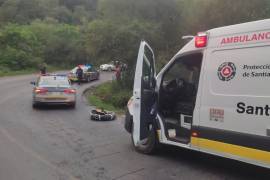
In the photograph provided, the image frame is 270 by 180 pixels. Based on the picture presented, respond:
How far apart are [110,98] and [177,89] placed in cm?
1672

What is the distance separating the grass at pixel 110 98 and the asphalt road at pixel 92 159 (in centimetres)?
769

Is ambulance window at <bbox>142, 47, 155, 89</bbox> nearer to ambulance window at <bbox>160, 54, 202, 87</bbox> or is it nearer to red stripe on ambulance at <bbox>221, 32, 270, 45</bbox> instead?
ambulance window at <bbox>160, 54, 202, 87</bbox>

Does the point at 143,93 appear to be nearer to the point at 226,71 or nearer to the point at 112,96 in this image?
the point at 226,71

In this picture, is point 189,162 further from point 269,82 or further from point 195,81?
point 269,82

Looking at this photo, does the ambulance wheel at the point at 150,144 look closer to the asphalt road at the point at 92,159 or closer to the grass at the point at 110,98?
the asphalt road at the point at 92,159

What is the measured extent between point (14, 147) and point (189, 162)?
157 inches

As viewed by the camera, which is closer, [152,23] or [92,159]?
[92,159]

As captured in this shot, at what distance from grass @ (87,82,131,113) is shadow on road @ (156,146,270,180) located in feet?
33.1

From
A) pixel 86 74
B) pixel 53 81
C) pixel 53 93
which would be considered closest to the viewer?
pixel 53 93

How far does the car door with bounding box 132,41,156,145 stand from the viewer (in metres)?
8.01

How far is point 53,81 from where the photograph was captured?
1797 cm

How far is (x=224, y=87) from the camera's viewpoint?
669 centimetres

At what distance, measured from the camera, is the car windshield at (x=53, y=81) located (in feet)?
58.0

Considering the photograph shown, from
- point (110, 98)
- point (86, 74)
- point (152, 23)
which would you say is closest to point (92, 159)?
point (110, 98)
